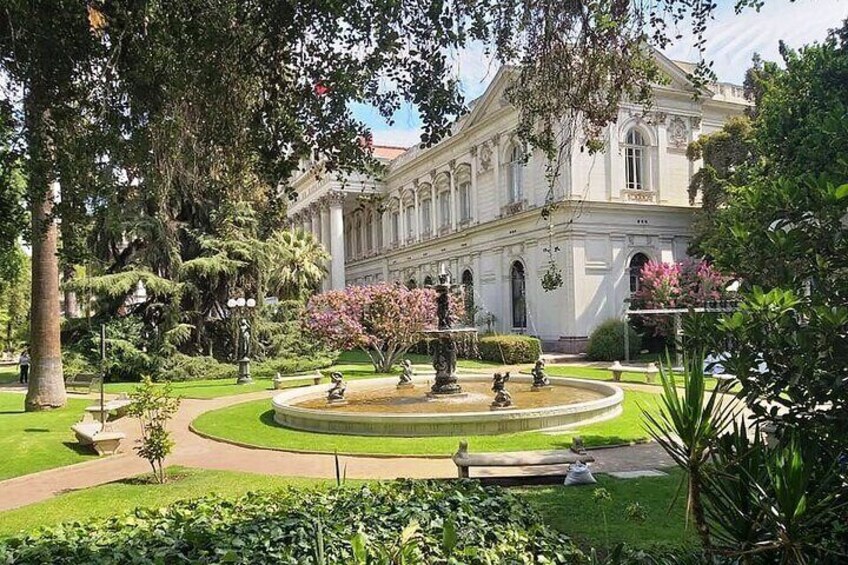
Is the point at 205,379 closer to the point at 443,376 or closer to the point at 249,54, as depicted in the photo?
the point at 443,376

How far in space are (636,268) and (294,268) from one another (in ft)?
60.4

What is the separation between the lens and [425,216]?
49.0 meters

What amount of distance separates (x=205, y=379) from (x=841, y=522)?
2585cm

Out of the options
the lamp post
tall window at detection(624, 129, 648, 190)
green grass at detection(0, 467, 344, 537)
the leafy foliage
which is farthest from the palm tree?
green grass at detection(0, 467, 344, 537)

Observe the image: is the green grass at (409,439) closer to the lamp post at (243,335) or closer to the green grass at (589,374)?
the green grass at (589,374)

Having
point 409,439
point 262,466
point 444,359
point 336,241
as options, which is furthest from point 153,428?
point 336,241

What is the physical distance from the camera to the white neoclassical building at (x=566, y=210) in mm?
33312

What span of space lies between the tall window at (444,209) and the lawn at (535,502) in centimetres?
3618

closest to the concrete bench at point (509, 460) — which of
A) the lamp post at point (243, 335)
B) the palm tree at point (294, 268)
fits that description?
the lamp post at point (243, 335)

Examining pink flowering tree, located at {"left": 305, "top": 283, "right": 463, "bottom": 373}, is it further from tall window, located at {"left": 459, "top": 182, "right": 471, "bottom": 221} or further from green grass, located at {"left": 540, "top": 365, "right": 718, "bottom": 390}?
tall window, located at {"left": 459, "top": 182, "right": 471, "bottom": 221}

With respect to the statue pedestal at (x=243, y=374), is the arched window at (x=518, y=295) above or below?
above

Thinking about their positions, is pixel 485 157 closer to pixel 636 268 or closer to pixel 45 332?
pixel 636 268

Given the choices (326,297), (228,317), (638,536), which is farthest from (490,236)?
(638,536)

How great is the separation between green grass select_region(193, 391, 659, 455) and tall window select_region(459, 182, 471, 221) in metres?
29.1
